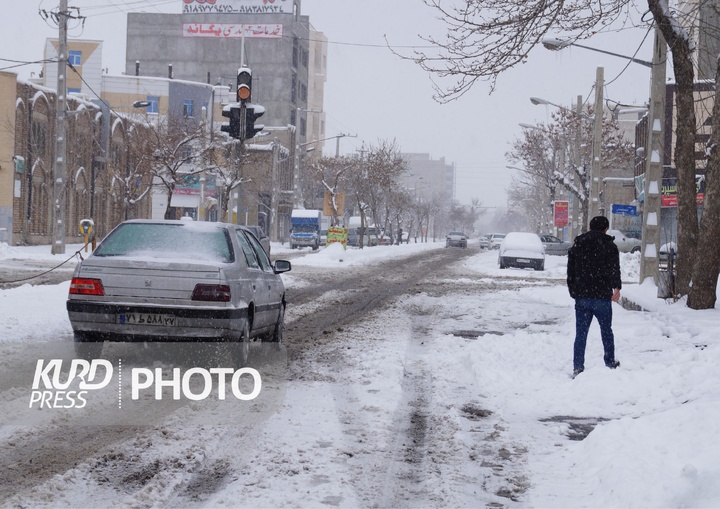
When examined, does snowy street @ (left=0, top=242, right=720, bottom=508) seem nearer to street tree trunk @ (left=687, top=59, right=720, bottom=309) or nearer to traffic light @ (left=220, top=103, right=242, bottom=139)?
street tree trunk @ (left=687, top=59, right=720, bottom=309)

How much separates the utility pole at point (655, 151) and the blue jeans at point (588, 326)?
10.4 meters

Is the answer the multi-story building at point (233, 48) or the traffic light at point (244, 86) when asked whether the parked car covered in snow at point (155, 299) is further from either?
the multi-story building at point (233, 48)

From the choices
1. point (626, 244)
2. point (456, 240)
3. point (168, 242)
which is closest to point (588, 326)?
point (168, 242)

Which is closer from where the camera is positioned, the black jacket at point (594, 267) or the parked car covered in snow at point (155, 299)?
the parked car covered in snow at point (155, 299)

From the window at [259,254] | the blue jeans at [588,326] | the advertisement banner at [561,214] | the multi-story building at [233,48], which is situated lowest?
the blue jeans at [588,326]

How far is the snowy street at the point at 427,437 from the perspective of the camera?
16.9 ft

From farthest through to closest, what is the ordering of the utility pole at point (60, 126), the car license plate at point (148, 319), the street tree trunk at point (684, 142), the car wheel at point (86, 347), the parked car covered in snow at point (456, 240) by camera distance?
1. the parked car covered in snow at point (456, 240)
2. the utility pole at point (60, 126)
3. the street tree trunk at point (684, 142)
4. the car wheel at point (86, 347)
5. the car license plate at point (148, 319)

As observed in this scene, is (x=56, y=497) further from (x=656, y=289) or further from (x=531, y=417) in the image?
(x=656, y=289)

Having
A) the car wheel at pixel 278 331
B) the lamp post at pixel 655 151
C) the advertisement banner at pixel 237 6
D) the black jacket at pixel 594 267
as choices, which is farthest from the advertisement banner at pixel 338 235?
the advertisement banner at pixel 237 6

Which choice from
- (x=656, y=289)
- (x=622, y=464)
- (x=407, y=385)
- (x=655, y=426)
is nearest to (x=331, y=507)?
(x=622, y=464)

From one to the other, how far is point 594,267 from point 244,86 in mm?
10010

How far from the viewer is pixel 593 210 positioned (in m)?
34.0

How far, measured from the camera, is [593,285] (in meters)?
9.88

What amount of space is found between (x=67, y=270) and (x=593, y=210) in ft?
59.7
